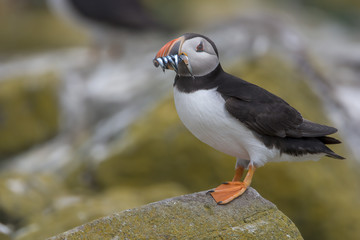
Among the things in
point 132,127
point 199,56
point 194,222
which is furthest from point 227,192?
point 132,127

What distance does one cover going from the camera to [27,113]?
9.37 meters

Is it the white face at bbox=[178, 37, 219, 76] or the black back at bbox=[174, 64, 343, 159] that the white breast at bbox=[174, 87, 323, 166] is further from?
the white face at bbox=[178, 37, 219, 76]

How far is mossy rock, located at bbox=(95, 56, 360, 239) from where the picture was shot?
22.2ft

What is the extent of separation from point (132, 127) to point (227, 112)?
3.54 metres

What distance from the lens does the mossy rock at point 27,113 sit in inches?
363

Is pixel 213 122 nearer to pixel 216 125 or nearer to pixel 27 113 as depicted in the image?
pixel 216 125

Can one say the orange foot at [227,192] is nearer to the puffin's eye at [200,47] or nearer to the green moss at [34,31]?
the puffin's eye at [200,47]

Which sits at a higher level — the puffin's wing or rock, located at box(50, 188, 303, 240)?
the puffin's wing

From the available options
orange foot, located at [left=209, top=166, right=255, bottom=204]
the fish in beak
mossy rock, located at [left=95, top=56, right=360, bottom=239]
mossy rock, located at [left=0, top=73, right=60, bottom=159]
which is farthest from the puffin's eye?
mossy rock, located at [left=0, top=73, right=60, bottom=159]

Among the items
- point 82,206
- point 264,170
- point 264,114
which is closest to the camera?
point 264,114

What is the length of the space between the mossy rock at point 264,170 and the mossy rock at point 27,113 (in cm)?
228

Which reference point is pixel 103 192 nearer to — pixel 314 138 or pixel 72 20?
pixel 314 138

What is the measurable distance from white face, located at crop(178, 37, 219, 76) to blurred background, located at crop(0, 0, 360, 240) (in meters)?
2.24

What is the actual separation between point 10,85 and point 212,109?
616 centimetres
